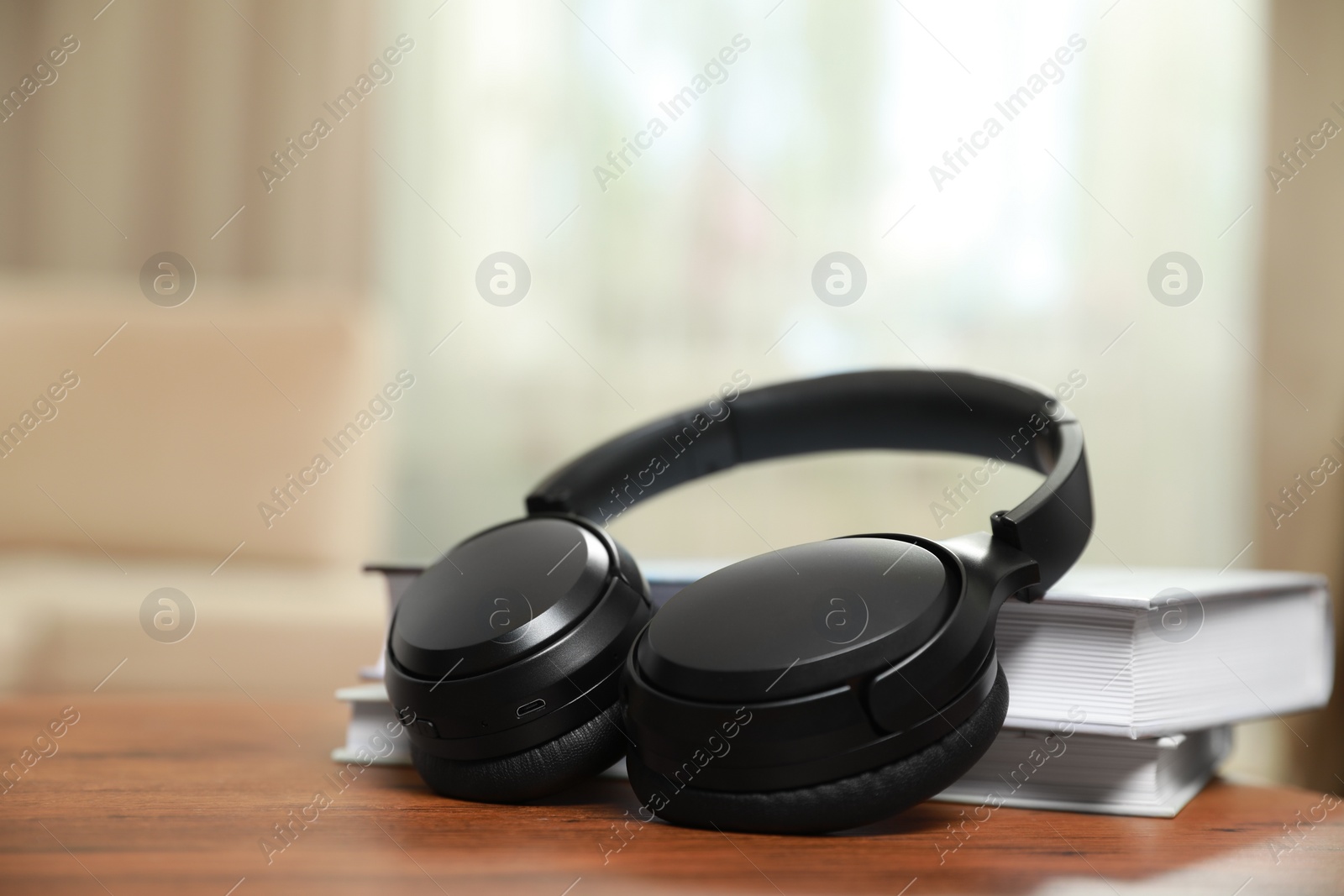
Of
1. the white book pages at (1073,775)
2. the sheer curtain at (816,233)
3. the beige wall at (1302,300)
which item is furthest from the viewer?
the sheer curtain at (816,233)

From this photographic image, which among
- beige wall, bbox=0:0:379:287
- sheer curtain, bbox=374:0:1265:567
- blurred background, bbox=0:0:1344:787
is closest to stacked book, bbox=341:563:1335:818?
blurred background, bbox=0:0:1344:787

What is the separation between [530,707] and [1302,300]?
1.72m

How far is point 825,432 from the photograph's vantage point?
1.72ft

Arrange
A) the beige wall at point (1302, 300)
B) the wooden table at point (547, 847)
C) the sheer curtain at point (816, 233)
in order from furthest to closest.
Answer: the sheer curtain at point (816, 233) → the beige wall at point (1302, 300) → the wooden table at point (547, 847)

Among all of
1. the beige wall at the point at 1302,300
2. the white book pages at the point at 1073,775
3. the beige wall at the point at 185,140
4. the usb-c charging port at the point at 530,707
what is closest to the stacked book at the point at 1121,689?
the white book pages at the point at 1073,775

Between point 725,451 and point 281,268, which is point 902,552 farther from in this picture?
point 281,268

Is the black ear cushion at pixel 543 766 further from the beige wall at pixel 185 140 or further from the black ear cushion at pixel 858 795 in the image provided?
the beige wall at pixel 185 140

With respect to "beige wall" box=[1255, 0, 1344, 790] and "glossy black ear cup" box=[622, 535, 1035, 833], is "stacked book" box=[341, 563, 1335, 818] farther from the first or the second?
"beige wall" box=[1255, 0, 1344, 790]

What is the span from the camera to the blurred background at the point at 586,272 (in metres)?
1.70

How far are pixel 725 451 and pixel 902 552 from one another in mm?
189

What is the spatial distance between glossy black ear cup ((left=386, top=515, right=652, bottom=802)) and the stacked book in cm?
8

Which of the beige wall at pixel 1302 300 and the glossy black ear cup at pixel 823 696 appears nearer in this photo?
the glossy black ear cup at pixel 823 696

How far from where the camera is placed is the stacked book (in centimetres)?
39

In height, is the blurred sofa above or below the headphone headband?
below
